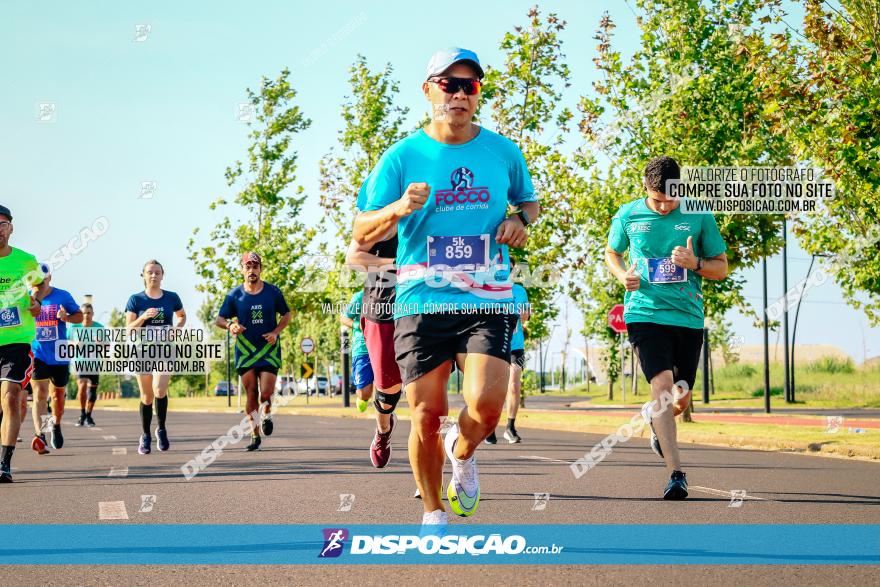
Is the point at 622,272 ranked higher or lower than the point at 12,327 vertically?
higher

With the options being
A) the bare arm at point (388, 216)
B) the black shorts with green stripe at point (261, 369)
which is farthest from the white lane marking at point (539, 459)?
the bare arm at point (388, 216)

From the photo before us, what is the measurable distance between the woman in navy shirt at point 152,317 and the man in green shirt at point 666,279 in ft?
22.0

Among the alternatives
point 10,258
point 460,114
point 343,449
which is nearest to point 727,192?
point 343,449

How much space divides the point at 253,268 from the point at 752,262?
11.5 meters

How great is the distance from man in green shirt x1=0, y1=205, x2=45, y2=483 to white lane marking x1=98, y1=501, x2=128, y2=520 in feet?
7.37

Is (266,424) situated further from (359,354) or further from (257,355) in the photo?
(359,354)

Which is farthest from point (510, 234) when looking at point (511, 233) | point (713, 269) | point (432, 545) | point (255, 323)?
point (255, 323)

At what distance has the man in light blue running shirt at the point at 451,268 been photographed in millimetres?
5125

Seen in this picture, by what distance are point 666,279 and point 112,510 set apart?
428cm

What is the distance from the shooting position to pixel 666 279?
316 inches

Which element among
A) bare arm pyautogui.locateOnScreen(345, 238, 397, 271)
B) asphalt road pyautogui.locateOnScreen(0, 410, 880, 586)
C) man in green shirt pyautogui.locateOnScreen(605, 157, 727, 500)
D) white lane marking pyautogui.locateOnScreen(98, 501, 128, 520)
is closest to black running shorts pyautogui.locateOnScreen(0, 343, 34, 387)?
→ asphalt road pyautogui.locateOnScreen(0, 410, 880, 586)

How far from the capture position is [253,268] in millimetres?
12953

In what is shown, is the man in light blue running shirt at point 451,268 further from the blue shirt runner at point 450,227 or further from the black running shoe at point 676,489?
the black running shoe at point 676,489

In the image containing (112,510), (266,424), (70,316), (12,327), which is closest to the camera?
(112,510)
